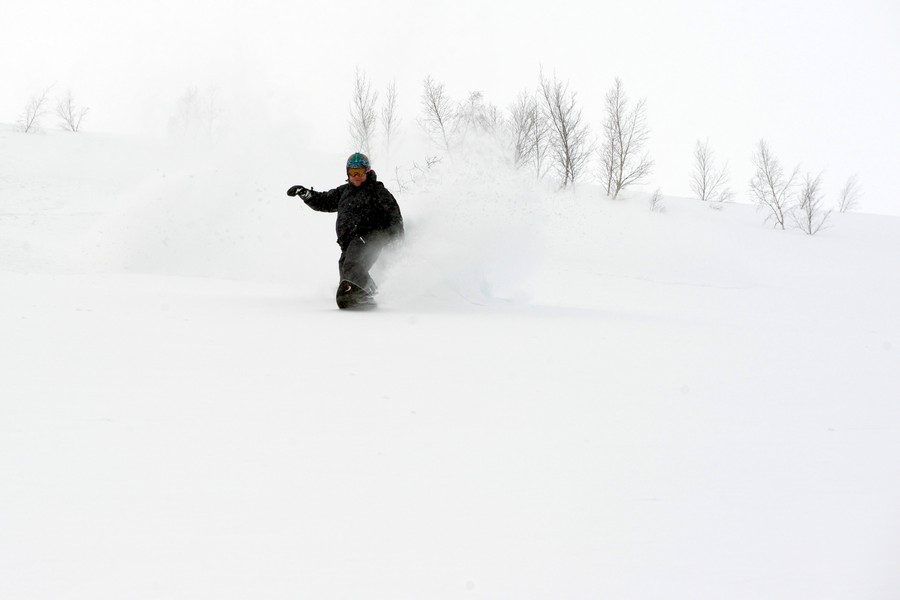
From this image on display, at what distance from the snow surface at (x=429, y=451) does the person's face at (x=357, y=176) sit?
1.47m

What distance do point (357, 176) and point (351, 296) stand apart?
154 centimetres

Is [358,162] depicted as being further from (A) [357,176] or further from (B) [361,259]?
(B) [361,259]

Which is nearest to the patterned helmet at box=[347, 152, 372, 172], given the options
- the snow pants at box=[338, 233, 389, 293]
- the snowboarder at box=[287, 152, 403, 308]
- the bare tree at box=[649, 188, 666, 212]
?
the snowboarder at box=[287, 152, 403, 308]

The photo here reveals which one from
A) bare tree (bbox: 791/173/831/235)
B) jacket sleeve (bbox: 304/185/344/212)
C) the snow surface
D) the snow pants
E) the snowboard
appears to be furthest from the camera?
bare tree (bbox: 791/173/831/235)

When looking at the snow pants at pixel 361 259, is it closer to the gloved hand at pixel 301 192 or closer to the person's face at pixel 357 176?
the person's face at pixel 357 176

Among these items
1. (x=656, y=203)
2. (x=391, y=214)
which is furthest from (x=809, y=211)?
(x=391, y=214)

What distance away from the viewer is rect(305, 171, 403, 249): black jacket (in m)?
6.84

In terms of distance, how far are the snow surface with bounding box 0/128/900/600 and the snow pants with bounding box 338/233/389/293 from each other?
1.99ft

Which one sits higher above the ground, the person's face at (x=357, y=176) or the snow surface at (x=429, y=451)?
the person's face at (x=357, y=176)

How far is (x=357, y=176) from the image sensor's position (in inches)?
273

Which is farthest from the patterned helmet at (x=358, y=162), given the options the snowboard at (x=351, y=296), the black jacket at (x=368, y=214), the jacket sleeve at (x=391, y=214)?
the snowboard at (x=351, y=296)

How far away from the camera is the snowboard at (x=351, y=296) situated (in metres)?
6.09

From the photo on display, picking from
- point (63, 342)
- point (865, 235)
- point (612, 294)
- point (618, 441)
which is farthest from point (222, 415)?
point (865, 235)

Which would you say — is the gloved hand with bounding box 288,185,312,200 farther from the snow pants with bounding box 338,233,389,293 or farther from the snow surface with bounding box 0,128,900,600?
the snow surface with bounding box 0,128,900,600
